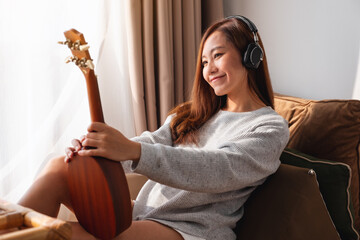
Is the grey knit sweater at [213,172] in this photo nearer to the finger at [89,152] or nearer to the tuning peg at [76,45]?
the finger at [89,152]

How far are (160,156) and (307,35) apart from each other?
1161 millimetres

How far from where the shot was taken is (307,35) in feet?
5.86

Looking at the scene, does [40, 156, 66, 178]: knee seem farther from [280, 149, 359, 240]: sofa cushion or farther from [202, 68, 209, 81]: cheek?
[280, 149, 359, 240]: sofa cushion

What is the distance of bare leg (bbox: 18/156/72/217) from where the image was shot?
954 millimetres

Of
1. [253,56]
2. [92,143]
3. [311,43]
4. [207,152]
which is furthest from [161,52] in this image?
[92,143]

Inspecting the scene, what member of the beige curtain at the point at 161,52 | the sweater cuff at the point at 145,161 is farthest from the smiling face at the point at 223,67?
the beige curtain at the point at 161,52

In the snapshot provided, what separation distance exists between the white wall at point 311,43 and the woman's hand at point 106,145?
1103mm

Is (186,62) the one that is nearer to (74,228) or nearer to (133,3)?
(133,3)

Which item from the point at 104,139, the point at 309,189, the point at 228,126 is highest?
the point at 104,139

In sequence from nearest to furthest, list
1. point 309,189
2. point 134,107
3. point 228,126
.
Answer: point 309,189 < point 228,126 < point 134,107

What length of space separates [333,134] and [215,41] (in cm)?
50

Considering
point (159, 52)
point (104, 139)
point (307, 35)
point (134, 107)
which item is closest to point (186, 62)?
point (159, 52)

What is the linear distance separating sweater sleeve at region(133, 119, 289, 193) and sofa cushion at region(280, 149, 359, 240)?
0.19 metres

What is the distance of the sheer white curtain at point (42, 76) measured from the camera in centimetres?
167
